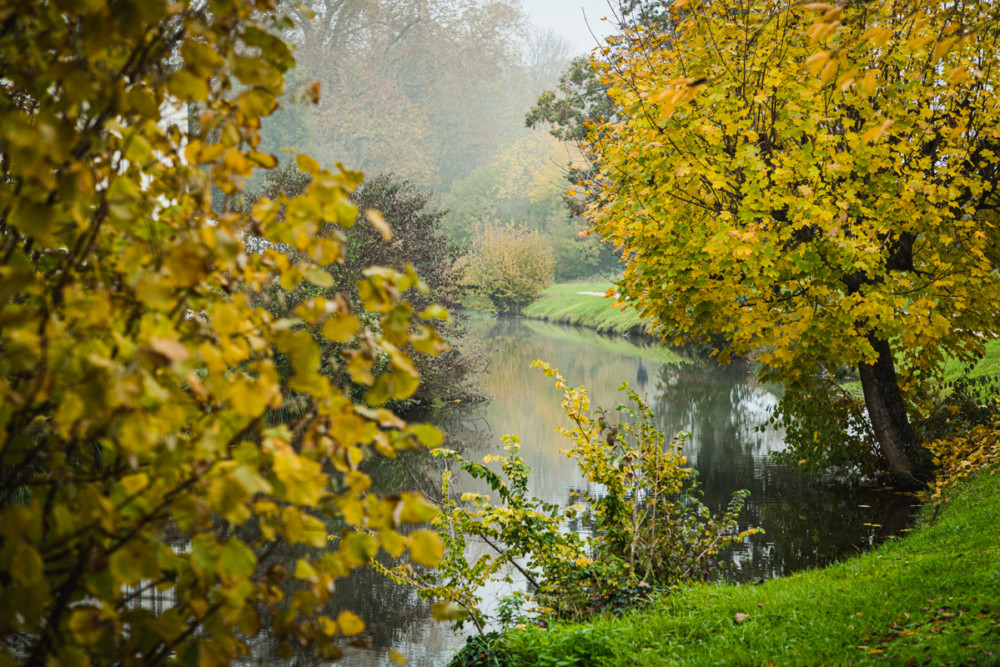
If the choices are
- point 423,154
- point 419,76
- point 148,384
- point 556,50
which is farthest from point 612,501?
point 556,50

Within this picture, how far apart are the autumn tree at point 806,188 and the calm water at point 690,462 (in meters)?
1.61

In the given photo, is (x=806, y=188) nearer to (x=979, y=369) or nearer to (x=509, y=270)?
(x=979, y=369)

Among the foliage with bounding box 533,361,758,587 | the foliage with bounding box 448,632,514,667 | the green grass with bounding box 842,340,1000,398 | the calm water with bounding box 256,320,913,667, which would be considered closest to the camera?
the foliage with bounding box 448,632,514,667

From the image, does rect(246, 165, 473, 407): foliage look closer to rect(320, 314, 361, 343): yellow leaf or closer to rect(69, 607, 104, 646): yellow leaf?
rect(320, 314, 361, 343): yellow leaf

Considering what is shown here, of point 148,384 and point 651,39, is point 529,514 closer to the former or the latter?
point 148,384

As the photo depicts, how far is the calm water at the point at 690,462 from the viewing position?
5789 mm

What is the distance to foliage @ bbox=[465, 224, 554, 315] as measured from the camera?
37.8 metres

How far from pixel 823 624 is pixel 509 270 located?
1353 inches

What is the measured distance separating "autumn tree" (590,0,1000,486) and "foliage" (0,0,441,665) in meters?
4.95

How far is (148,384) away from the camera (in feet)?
3.59

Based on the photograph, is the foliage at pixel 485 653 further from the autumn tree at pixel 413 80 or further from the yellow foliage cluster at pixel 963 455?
the autumn tree at pixel 413 80

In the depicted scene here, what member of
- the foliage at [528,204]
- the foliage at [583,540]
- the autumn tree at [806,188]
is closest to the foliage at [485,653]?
the foliage at [583,540]

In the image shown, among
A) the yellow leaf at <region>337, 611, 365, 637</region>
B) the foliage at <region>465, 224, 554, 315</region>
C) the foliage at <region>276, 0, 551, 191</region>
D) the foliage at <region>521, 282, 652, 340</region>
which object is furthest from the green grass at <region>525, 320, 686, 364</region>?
the yellow leaf at <region>337, 611, 365, 637</region>

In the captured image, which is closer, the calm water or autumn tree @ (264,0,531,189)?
the calm water
